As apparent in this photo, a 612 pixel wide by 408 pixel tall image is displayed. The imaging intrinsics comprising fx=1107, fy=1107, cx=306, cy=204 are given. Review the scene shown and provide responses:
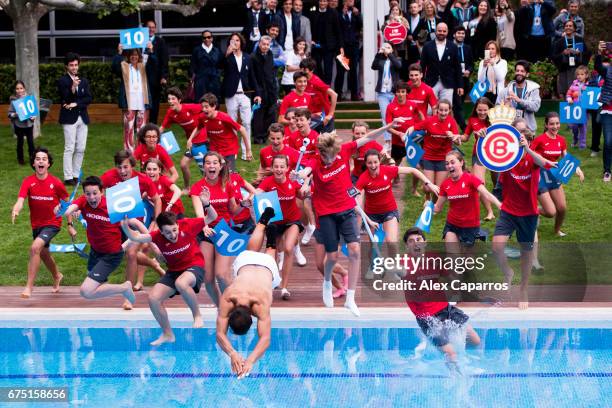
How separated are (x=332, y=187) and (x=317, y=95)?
158 inches

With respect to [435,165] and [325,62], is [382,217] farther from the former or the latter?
[325,62]

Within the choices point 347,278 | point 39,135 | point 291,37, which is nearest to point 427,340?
point 347,278

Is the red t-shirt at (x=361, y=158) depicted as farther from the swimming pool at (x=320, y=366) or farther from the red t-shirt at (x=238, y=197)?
the swimming pool at (x=320, y=366)

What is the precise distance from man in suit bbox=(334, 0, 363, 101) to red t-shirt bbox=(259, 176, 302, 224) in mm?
8401

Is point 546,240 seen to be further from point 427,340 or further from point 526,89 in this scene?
point 427,340

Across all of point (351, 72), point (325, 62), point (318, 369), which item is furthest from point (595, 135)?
point (318, 369)

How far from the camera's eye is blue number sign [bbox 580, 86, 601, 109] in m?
16.1

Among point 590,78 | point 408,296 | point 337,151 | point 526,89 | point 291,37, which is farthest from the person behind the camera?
point 291,37

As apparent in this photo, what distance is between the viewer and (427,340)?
Answer: 1009 cm

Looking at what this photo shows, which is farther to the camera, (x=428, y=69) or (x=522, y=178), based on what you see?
(x=428, y=69)

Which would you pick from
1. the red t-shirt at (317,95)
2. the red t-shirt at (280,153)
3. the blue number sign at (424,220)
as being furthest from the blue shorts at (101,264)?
A: the red t-shirt at (317,95)

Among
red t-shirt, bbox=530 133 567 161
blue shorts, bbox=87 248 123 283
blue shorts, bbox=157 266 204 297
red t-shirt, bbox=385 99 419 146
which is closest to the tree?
red t-shirt, bbox=385 99 419 146

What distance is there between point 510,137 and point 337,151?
169cm

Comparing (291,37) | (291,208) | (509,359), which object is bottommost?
(509,359)
